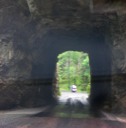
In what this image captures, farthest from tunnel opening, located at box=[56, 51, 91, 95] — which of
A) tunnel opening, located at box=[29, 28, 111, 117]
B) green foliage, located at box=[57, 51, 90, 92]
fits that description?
→ tunnel opening, located at box=[29, 28, 111, 117]

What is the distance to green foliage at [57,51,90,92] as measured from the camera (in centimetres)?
3256

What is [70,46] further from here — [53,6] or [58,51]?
[53,6]

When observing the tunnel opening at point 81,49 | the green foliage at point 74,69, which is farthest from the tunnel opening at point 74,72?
the tunnel opening at point 81,49

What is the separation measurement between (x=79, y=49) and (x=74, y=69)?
21.3m

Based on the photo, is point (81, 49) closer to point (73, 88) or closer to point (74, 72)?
point (73, 88)

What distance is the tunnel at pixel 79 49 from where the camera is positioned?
41.3 feet

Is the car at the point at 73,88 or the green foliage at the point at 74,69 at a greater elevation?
the green foliage at the point at 74,69

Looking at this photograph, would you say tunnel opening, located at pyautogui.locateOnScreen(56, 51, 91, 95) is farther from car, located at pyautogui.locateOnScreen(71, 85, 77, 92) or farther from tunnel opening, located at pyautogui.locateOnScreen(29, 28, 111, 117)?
tunnel opening, located at pyautogui.locateOnScreen(29, 28, 111, 117)

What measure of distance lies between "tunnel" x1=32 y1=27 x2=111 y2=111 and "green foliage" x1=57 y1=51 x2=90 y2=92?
14.1 metres

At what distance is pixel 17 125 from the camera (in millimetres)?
7637

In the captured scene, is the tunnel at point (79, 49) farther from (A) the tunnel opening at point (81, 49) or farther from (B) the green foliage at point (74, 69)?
(B) the green foliage at point (74, 69)

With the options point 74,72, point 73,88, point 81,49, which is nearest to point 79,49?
point 81,49

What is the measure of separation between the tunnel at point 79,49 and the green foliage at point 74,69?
14.1 meters

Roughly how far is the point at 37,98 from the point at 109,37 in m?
4.29
